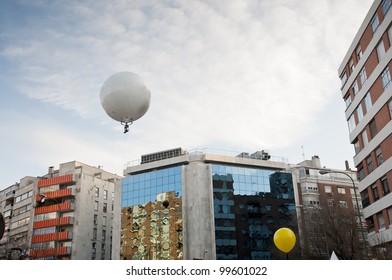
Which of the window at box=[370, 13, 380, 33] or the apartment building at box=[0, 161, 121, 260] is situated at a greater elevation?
the window at box=[370, 13, 380, 33]

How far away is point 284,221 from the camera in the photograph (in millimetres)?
63312

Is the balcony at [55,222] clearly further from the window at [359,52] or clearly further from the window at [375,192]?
the window at [359,52]

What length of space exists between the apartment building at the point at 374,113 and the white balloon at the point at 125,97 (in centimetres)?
2094

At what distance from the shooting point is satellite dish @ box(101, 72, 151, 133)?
14.4 m

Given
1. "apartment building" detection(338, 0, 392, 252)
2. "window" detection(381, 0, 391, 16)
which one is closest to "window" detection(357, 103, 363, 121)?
"apartment building" detection(338, 0, 392, 252)

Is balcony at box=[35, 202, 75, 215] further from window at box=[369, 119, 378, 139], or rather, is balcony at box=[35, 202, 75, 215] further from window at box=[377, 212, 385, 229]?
window at box=[369, 119, 378, 139]

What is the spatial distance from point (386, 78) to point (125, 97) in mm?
22317

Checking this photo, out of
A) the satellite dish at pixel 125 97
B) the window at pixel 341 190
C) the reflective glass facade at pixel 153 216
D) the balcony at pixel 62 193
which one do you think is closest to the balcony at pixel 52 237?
the balcony at pixel 62 193

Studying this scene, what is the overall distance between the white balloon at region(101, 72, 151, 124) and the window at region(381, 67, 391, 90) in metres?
21.0

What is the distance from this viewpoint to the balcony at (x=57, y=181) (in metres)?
67.3

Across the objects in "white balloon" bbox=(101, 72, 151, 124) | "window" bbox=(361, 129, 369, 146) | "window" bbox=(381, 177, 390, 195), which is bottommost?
"white balloon" bbox=(101, 72, 151, 124)

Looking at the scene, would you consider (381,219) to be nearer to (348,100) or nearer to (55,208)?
(348,100)
